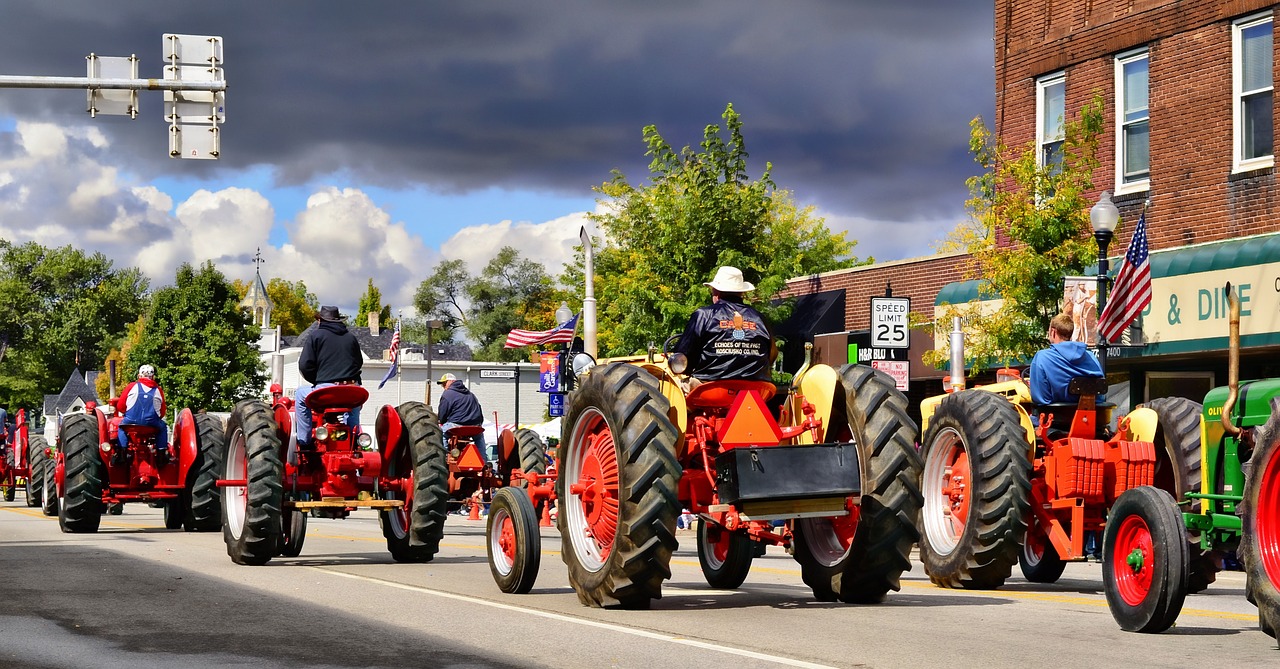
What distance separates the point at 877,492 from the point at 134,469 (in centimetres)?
1382

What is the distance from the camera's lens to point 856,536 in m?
10.3

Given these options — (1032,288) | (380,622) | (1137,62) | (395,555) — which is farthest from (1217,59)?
(380,622)

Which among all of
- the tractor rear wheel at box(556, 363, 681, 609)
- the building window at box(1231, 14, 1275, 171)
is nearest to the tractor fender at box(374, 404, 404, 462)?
the tractor rear wheel at box(556, 363, 681, 609)

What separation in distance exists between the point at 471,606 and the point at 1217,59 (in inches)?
657

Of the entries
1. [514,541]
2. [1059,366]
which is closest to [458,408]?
[514,541]

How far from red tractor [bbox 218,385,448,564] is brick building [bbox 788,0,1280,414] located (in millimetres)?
12016

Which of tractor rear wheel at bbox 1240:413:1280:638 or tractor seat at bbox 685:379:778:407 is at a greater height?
tractor seat at bbox 685:379:778:407

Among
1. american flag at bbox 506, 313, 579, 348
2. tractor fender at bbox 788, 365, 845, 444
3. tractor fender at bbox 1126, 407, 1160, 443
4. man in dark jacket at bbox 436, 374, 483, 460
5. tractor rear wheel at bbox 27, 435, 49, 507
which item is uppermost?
american flag at bbox 506, 313, 579, 348

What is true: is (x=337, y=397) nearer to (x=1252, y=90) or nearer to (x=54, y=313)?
(x=1252, y=90)

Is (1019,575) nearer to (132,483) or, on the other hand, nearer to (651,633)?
(651,633)

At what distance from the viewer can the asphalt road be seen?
789cm

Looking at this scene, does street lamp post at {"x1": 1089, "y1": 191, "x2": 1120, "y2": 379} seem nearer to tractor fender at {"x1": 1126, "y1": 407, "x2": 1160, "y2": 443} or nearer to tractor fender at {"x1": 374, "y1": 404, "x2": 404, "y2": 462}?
tractor fender at {"x1": 1126, "y1": 407, "x2": 1160, "y2": 443}

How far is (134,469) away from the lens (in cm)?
2119

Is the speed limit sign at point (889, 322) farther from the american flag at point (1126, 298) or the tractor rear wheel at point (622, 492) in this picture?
the tractor rear wheel at point (622, 492)
